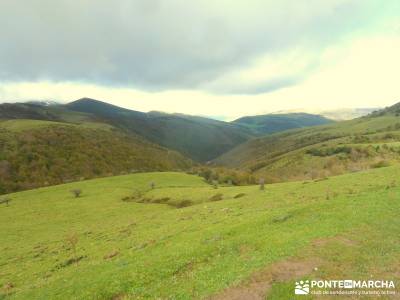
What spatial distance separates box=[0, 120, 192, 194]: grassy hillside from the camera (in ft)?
442

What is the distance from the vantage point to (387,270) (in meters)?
16.4

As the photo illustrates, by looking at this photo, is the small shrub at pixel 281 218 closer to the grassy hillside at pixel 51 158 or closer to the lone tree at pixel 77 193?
the lone tree at pixel 77 193

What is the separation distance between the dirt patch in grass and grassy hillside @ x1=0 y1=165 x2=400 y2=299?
0.05m

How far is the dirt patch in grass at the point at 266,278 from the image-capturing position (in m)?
15.5

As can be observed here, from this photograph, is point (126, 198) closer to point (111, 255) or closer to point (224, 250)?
point (111, 255)

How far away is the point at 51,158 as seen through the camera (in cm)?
15350

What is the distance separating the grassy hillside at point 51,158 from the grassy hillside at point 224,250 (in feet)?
313

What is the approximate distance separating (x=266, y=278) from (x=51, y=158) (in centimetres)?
15412

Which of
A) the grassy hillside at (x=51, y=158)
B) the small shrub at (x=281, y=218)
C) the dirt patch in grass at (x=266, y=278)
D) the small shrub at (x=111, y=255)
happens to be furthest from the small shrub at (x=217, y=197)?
the grassy hillside at (x=51, y=158)

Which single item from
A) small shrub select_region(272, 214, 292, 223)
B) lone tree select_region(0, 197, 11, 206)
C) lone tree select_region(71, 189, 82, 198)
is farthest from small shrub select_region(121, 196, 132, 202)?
small shrub select_region(272, 214, 292, 223)

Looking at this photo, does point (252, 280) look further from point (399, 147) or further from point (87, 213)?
point (399, 147)

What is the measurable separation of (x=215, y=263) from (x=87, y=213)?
43740 mm

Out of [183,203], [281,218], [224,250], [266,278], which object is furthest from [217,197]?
[266,278]

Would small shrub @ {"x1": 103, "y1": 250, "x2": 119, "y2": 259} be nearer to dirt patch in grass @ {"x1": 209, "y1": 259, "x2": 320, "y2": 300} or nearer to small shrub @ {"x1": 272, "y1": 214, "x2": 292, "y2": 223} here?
small shrub @ {"x1": 272, "y1": 214, "x2": 292, "y2": 223}
